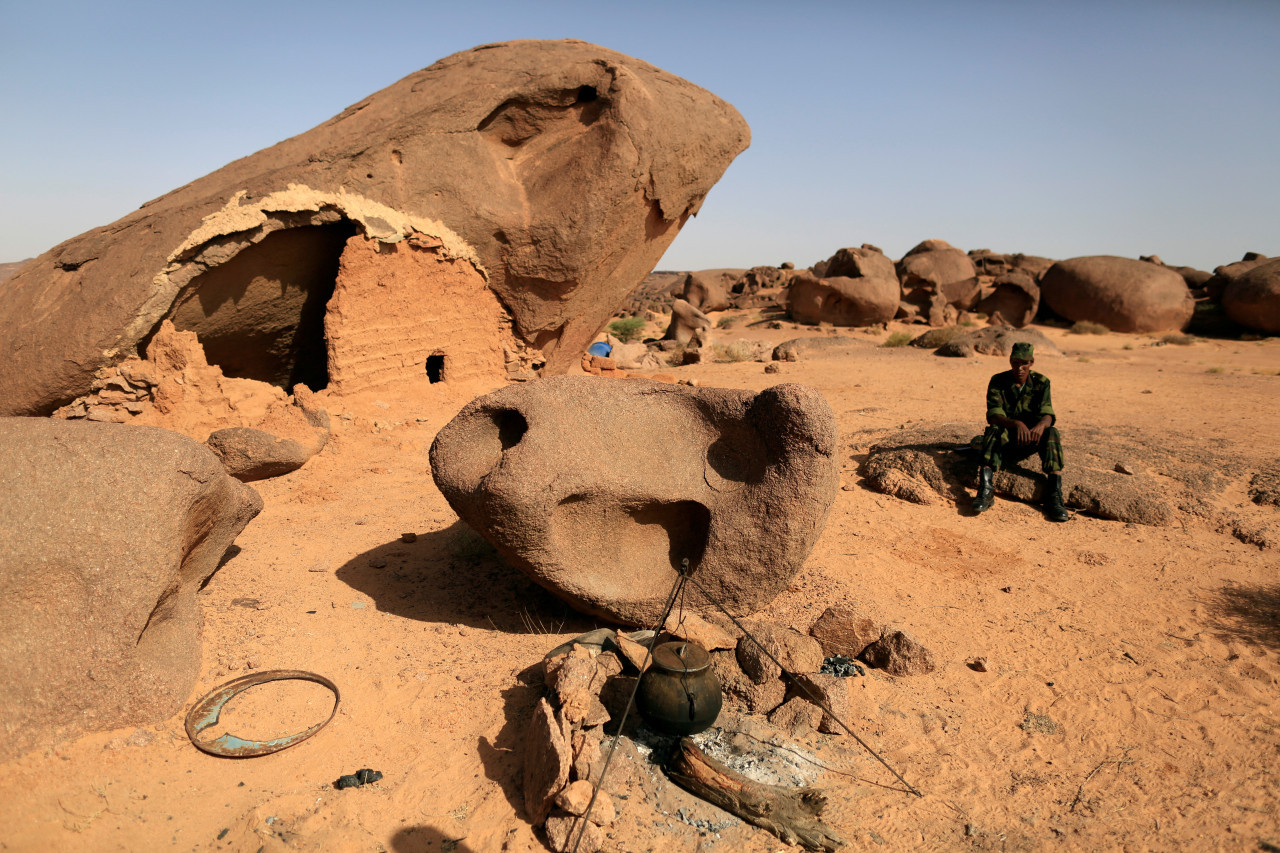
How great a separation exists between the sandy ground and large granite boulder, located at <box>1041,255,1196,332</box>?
11.5 metres

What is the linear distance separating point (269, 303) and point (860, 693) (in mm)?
5593

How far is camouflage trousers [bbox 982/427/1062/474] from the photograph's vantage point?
5520 millimetres

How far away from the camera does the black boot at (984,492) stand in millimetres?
5486

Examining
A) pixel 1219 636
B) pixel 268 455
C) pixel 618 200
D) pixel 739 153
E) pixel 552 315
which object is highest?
pixel 739 153

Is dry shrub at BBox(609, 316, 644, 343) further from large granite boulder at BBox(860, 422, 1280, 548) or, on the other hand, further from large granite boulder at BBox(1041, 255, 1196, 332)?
large granite boulder at BBox(860, 422, 1280, 548)

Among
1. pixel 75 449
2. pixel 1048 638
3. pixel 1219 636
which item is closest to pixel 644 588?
pixel 1048 638

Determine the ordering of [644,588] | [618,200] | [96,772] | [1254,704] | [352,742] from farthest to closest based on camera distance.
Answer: [618,200]
[644,588]
[1254,704]
[352,742]
[96,772]

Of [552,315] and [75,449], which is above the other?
[552,315]

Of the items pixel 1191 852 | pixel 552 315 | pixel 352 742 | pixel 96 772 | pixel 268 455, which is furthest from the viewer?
pixel 552 315

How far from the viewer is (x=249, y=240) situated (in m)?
5.77

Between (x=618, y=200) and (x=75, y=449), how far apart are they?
479 centimetres

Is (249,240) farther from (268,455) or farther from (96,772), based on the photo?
(96,772)

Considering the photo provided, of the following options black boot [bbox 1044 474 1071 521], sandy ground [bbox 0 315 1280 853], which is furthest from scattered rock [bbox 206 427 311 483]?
black boot [bbox 1044 474 1071 521]

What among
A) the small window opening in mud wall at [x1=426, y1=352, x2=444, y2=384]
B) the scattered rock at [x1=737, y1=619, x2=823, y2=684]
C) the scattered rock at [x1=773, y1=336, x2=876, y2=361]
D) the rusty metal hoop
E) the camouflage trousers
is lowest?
the rusty metal hoop
